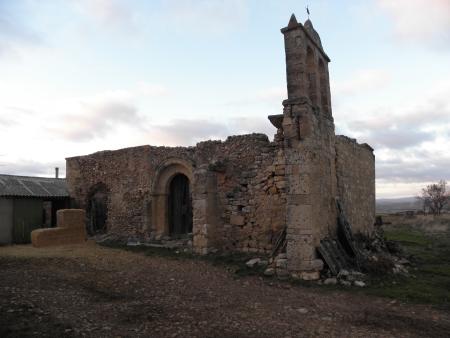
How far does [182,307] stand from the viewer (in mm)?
6062

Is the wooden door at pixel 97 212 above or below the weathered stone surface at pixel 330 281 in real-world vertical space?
above

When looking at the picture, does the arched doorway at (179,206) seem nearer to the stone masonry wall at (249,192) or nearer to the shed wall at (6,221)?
the stone masonry wall at (249,192)

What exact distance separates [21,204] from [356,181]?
455 inches

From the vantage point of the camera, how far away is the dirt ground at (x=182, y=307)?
506cm

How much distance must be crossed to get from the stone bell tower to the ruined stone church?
2 centimetres

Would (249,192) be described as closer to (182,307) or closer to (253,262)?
(253,262)

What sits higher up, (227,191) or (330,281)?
(227,191)

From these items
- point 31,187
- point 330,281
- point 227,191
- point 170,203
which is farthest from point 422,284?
point 31,187

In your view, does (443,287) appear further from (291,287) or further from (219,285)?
(219,285)

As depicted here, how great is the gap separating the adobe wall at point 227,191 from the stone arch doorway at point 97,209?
94.8 inches

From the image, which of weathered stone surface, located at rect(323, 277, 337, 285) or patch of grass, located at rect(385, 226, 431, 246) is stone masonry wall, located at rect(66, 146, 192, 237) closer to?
weathered stone surface, located at rect(323, 277, 337, 285)

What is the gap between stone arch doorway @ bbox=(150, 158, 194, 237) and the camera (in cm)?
1366

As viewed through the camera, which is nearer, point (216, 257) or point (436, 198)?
point (216, 257)

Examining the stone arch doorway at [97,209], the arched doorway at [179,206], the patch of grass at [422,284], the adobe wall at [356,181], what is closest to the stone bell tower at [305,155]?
the adobe wall at [356,181]
